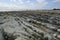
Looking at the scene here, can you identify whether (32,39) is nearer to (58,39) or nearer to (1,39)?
(58,39)

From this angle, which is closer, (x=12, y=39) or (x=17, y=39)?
(x=17, y=39)

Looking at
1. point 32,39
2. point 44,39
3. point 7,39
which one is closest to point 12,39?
point 7,39

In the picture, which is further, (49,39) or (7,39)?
(7,39)

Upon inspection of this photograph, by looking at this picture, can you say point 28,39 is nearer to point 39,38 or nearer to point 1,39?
point 39,38

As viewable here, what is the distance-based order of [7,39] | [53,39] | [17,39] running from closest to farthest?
[17,39]
[53,39]
[7,39]

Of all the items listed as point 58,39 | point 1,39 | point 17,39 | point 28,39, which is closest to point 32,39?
point 28,39

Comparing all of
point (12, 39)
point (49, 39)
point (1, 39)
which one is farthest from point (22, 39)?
point (1, 39)

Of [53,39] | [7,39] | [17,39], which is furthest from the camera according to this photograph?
[7,39]

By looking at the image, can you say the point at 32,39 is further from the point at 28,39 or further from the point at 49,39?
the point at 49,39
